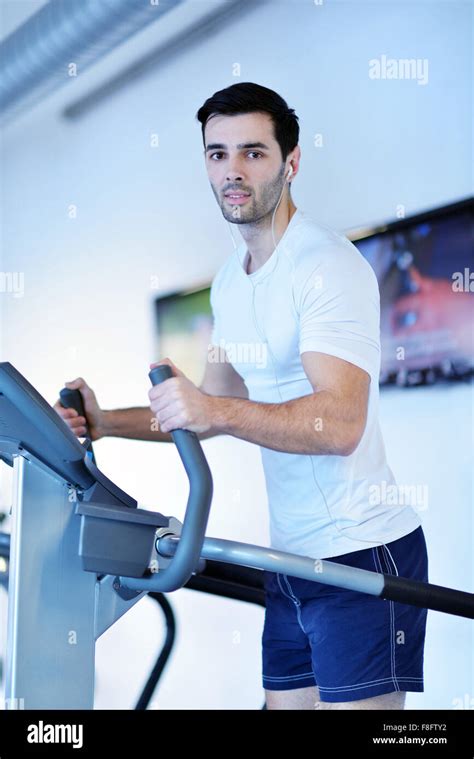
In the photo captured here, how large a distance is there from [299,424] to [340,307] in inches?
12.6

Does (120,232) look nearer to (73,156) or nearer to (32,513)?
(73,156)

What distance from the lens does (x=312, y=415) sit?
1737mm

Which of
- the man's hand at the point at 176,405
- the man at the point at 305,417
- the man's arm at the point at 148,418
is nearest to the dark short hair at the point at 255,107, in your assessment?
the man at the point at 305,417

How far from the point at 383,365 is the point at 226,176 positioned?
1020 millimetres

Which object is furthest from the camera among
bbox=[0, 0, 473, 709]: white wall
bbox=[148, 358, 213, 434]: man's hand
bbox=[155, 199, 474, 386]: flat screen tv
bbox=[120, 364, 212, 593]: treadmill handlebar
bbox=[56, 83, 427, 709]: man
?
bbox=[0, 0, 473, 709]: white wall

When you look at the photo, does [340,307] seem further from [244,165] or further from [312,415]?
[244,165]

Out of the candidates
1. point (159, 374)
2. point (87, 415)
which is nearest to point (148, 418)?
point (87, 415)

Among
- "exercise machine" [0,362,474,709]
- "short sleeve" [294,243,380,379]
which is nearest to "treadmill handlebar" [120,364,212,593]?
"exercise machine" [0,362,474,709]

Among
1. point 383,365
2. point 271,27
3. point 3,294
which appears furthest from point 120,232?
point 383,365

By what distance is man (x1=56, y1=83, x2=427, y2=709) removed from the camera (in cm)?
183

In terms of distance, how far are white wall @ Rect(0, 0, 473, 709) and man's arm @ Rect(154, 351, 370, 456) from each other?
3.63ft

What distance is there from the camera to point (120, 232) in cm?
421

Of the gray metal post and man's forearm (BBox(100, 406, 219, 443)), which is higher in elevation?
man's forearm (BBox(100, 406, 219, 443))

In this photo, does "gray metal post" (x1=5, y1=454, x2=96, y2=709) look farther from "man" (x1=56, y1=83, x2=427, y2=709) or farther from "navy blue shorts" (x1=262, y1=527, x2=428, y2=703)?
"navy blue shorts" (x1=262, y1=527, x2=428, y2=703)
